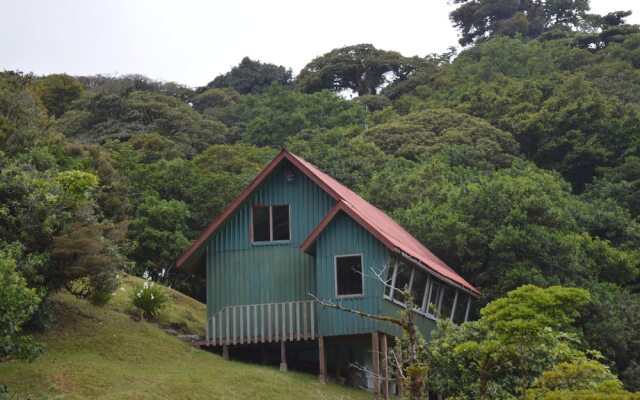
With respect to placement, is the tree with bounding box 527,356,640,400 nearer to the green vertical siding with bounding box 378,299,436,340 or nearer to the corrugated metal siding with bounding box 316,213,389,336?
the green vertical siding with bounding box 378,299,436,340

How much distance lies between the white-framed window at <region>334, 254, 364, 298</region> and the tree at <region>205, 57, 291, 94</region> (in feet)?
231

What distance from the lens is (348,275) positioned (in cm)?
2508

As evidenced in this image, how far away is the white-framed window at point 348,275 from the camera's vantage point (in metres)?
24.8

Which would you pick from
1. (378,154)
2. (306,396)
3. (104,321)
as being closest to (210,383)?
(306,396)

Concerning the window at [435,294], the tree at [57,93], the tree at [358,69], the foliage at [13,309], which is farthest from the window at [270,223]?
the tree at [358,69]

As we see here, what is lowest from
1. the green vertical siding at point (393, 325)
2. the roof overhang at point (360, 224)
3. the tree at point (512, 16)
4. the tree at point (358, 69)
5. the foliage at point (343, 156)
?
the green vertical siding at point (393, 325)

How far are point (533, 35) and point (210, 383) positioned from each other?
3350 inches

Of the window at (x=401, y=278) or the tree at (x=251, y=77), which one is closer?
the window at (x=401, y=278)

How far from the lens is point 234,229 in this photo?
26562mm

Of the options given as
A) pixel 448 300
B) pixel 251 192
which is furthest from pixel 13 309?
pixel 448 300

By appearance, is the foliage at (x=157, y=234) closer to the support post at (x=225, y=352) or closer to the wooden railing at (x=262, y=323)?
the wooden railing at (x=262, y=323)

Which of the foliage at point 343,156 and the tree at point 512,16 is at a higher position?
the tree at point 512,16

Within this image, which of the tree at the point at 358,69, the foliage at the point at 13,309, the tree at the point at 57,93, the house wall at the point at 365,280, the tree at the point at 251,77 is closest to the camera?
the foliage at the point at 13,309

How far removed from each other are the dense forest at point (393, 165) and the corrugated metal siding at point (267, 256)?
278 cm
